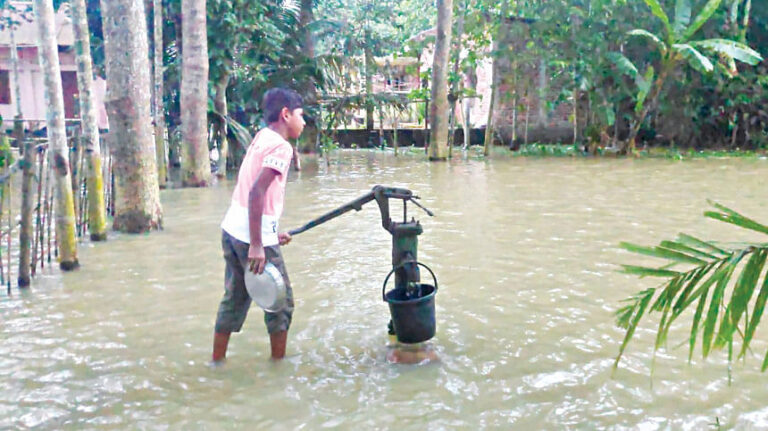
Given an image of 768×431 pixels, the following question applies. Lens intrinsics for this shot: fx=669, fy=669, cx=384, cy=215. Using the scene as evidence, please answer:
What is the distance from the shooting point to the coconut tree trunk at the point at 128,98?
7160 millimetres

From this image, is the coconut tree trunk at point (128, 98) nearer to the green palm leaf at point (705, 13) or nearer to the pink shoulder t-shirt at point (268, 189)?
the pink shoulder t-shirt at point (268, 189)

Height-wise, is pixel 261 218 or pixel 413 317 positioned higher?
pixel 261 218

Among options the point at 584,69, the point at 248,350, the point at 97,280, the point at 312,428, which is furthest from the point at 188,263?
the point at 584,69

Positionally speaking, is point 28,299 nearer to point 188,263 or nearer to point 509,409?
point 188,263

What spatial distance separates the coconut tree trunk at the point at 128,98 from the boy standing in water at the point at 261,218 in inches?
158

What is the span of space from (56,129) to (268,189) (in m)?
3.07

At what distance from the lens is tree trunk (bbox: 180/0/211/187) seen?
10781 millimetres

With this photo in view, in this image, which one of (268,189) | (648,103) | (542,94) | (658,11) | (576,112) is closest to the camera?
(268,189)

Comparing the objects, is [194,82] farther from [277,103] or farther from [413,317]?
[413,317]

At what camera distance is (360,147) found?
25.4 meters

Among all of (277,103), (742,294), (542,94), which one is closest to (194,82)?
(277,103)

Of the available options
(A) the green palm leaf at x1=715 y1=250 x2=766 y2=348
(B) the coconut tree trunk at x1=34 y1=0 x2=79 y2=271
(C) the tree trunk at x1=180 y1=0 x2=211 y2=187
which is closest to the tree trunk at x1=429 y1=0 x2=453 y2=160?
(C) the tree trunk at x1=180 y1=0 x2=211 y2=187

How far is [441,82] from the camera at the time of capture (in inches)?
658

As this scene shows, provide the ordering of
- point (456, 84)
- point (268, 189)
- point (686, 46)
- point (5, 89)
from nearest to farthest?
point (268, 189)
point (686, 46)
point (456, 84)
point (5, 89)
